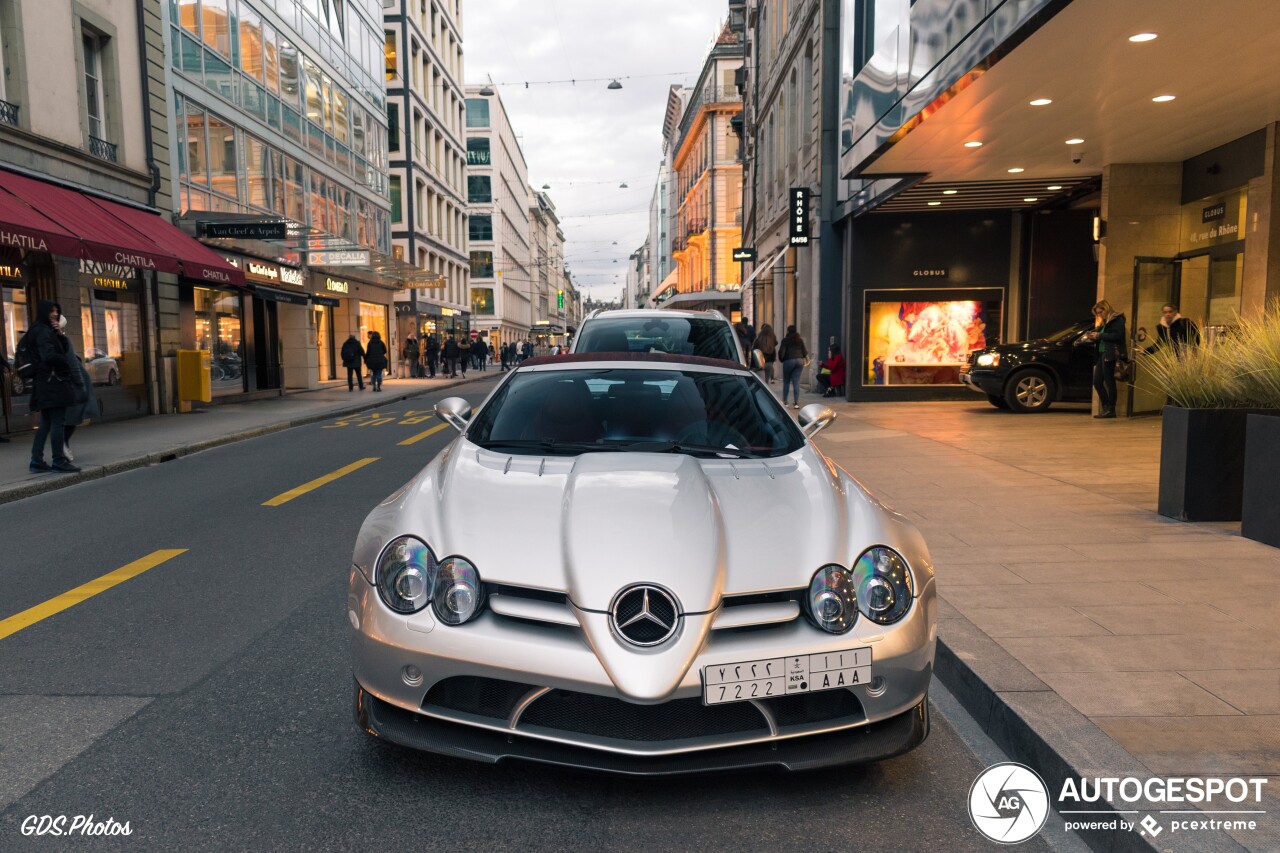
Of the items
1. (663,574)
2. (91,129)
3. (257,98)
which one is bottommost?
(663,574)

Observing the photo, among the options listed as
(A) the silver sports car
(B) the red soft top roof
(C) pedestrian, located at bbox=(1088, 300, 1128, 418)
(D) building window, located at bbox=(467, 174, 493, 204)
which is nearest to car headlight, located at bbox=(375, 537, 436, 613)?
(A) the silver sports car

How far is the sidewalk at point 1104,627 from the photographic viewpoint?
2951mm

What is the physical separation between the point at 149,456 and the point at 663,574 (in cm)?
1105

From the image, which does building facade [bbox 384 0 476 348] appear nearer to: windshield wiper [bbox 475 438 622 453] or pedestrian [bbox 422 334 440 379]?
pedestrian [bbox 422 334 440 379]

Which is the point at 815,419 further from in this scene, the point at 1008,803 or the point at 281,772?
the point at 281,772

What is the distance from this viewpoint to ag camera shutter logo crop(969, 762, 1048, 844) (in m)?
2.75

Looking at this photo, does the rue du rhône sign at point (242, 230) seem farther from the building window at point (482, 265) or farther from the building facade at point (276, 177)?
the building window at point (482, 265)

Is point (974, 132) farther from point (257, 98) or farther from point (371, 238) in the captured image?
point (371, 238)

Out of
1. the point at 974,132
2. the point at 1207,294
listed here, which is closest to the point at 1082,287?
the point at 1207,294

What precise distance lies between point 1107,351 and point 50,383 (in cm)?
1438

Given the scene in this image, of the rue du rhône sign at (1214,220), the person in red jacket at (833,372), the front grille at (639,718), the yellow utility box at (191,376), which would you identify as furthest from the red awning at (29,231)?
the rue du rhône sign at (1214,220)

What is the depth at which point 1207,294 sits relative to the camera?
45.0ft

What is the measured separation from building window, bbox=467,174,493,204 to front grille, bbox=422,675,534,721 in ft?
249

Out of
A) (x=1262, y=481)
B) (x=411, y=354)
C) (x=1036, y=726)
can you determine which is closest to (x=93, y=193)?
(x=1262, y=481)
